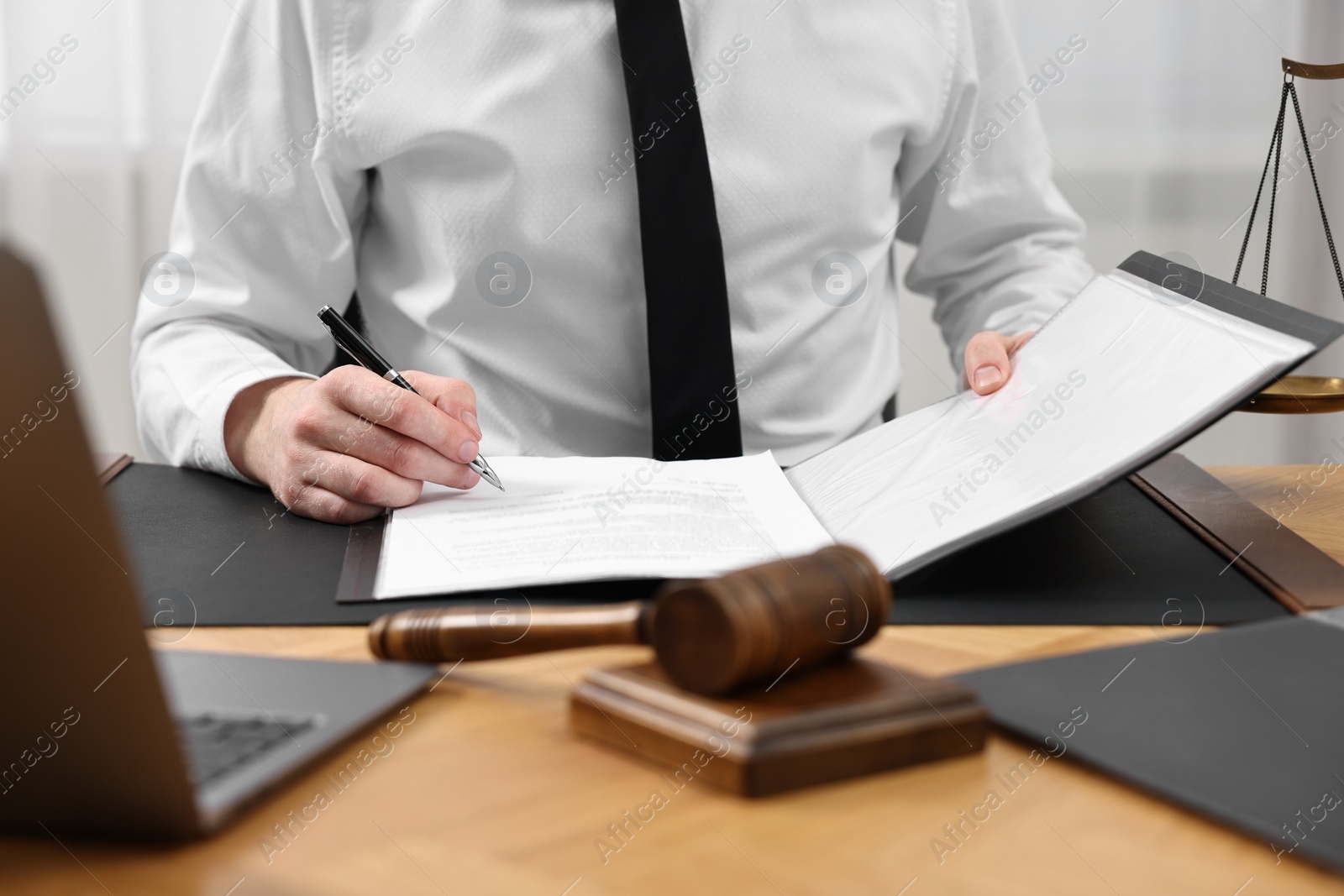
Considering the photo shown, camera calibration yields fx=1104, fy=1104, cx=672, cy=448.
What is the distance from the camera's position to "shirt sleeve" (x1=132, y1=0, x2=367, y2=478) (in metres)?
1.15

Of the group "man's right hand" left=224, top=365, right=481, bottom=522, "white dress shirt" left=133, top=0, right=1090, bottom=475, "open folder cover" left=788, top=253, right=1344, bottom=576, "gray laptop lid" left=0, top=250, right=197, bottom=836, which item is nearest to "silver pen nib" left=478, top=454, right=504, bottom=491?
"man's right hand" left=224, top=365, right=481, bottom=522

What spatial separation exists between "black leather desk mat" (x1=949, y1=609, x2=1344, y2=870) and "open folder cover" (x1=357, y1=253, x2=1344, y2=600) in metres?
0.12

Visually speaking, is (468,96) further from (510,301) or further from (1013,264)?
Answer: (1013,264)

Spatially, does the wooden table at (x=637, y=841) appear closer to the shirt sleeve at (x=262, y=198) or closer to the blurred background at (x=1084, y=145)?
the shirt sleeve at (x=262, y=198)

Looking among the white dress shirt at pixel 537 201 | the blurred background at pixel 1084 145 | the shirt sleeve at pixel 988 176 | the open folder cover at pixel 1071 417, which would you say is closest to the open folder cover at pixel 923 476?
the open folder cover at pixel 1071 417

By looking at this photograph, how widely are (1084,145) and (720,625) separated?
7.95ft

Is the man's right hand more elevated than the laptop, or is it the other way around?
the laptop

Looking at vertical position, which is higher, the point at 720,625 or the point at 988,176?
the point at 720,625

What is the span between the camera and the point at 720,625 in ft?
1.43

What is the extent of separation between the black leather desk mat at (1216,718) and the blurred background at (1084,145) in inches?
82.2

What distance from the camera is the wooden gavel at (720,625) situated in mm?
438

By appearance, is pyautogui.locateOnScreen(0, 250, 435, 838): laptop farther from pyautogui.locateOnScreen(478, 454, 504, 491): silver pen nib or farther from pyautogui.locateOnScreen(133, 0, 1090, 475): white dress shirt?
pyautogui.locateOnScreen(133, 0, 1090, 475): white dress shirt

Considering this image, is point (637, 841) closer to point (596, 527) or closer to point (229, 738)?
point (229, 738)

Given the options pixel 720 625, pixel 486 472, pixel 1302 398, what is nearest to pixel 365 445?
pixel 486 472
